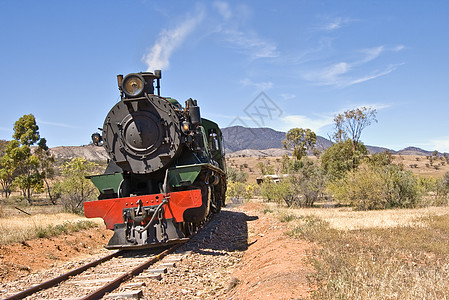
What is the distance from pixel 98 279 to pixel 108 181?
11.2 feet

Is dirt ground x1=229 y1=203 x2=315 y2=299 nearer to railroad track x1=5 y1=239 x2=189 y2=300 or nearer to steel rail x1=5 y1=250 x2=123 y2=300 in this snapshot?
railroad track x1=5 y1=239 x2=189 y2=300

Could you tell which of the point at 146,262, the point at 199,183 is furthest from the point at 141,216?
the point at 199,183

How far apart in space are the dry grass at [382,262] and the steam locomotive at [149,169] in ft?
9.03

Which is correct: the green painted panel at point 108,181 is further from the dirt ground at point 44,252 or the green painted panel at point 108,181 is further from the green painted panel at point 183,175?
the dirt ground at point 44,252

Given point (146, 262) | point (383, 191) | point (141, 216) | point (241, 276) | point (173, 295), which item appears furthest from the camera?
point (383, 191)

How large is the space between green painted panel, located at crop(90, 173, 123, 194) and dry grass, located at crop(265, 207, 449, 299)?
435 cm

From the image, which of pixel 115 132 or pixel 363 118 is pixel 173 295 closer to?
pixel 115 132

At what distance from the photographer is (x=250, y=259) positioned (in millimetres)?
7613

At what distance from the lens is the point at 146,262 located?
693 cm

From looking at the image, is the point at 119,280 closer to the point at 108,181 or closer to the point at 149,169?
the point at 149,169

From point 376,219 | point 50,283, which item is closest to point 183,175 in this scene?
point 50,283

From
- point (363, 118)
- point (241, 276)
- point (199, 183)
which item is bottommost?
point (241, 276)

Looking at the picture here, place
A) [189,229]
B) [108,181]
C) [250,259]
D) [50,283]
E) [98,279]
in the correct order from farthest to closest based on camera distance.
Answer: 1. [189,229]
2. [108,181]
3. [250,259]
4. [98,279]
5. [50,283]

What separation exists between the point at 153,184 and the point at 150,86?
249cm
